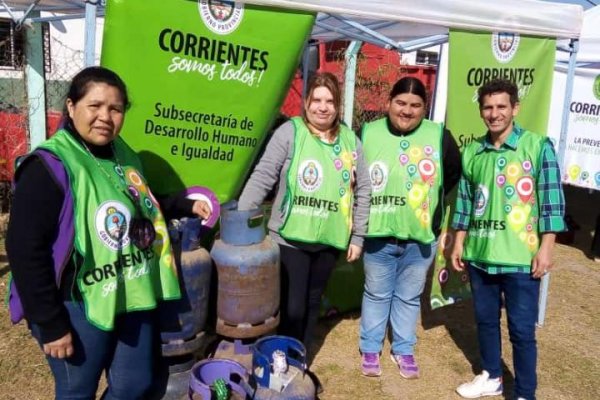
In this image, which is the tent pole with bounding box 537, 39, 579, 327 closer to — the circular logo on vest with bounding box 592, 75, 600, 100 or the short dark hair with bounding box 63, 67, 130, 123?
the circular logo on vest with bounding box 592, 75, 600, 100

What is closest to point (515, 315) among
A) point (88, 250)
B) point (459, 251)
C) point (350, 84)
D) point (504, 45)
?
point (459, 251)

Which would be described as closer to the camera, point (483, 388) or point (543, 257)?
point (543, 257)

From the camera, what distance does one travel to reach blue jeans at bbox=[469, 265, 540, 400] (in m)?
2.87

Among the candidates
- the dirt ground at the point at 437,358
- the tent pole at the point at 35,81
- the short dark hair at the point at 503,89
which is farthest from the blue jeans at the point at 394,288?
the tent pole at the point at 35,81

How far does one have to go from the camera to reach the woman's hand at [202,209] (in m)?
2.79

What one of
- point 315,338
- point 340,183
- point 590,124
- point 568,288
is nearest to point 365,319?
point 315,338

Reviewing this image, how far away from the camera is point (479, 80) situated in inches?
145

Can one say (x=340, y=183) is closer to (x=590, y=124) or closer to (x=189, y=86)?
(x=189, y=86)

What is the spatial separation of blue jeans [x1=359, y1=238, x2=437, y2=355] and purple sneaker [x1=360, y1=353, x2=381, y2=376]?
4 cm

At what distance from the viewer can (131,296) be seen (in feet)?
6.57

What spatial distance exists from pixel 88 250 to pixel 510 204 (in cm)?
215

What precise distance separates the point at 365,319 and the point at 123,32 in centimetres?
224

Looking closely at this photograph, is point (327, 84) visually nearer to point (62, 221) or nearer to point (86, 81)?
point (86, 81)

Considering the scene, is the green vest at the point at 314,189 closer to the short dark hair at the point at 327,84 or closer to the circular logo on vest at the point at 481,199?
the short dark hair at the point at 327,84
